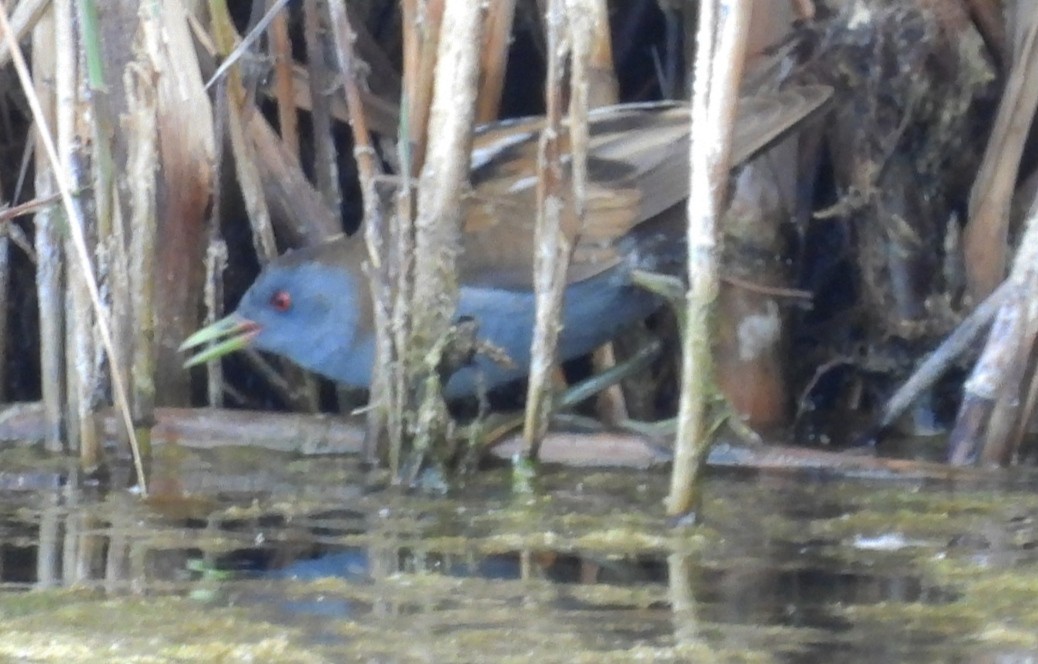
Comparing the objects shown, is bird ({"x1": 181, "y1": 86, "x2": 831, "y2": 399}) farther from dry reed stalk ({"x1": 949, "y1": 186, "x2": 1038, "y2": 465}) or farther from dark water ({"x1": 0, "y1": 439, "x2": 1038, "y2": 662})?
dry reed stalk ({"x1": 949, "y1": 186, "x2": 1038, "y2": 465})

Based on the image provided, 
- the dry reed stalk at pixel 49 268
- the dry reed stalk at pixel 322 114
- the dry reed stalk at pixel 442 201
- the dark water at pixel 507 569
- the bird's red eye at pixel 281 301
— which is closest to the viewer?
the dark water at pixel 507 569

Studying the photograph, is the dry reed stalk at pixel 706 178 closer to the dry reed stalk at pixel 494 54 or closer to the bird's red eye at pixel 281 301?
the dry reed stalk at pixel 494 54

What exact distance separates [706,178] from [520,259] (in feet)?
2.65

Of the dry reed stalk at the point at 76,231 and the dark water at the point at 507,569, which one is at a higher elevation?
the dry reed stalk at the point at 76,231

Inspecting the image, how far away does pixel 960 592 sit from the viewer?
1942 mm

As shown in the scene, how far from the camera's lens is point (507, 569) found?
2.09 meters

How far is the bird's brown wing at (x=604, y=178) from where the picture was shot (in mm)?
2932

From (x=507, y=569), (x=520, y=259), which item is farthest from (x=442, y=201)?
(x=507, y=569)

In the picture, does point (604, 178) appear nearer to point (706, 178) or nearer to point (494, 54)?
point (494, 54)

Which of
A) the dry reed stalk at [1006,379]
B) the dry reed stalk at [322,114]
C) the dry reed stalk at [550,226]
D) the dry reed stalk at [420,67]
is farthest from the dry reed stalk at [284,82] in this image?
the dry reed stalk at [1006,379]

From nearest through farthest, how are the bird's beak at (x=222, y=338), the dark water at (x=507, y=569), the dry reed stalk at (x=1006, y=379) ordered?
the dark water at (x=507, y=569) < the dry reed stalk at (x=1006, y=379) < the bird's beak at (x=222, y=338)

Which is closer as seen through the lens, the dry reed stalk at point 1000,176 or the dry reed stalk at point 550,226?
the dry reed stalk at point 550,226

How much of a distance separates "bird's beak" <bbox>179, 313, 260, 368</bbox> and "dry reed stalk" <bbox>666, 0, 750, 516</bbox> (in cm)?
111

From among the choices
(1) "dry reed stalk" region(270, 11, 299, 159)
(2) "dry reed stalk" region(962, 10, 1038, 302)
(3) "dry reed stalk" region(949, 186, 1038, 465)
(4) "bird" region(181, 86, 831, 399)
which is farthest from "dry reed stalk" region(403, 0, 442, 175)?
(2) "dry reed stalk" region(962, 10, 1038, 302)
